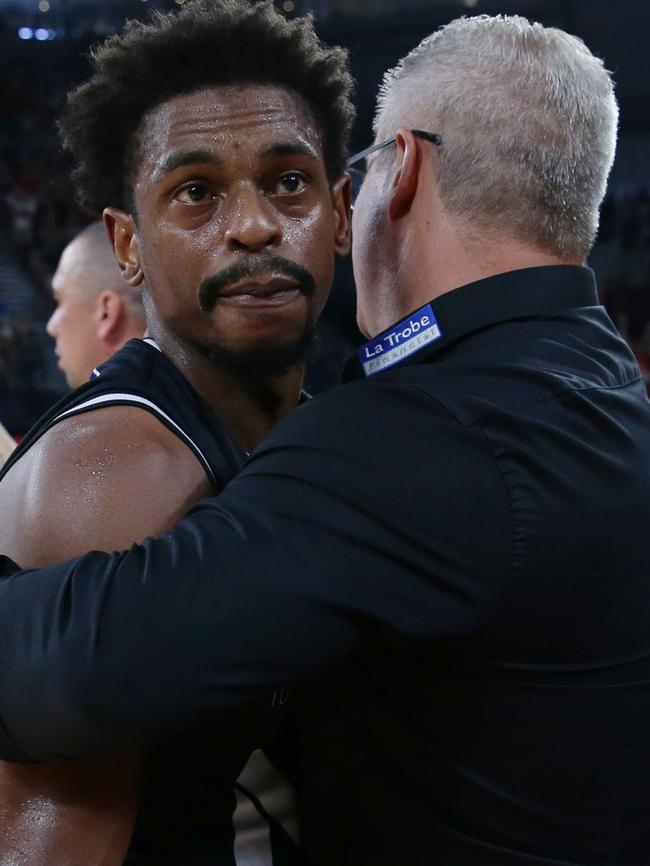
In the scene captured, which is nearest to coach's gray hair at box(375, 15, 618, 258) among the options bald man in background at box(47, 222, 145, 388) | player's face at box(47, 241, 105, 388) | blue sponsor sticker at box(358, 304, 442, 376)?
blue sponsor sticker at box(358, 304, 442, 376)

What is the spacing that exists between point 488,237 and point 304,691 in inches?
22.5

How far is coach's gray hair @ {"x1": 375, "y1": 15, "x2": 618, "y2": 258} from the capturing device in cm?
129

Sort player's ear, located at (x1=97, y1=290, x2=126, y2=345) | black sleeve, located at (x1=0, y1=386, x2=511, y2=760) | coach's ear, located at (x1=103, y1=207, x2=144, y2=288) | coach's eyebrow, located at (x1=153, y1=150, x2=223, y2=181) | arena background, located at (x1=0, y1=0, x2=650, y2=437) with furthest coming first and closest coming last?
1. arena background, located at (x1=0, y1=0, x2=650, y2=437)
2. player's ear, located at (x1=97, y1=290, x2=126, y2=345)
3. coach's ear, located at (x1=103, y1=207, x2=144, y2=288)
4. coach's eyebrow, located at (x1=153, y1=150, x2=223, y2=181)
5. black sleeve, located at (x1=0, y1=386, x2=511, y2=760)

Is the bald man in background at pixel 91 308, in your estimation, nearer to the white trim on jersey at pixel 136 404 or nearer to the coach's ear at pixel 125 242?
the coach's ear at pixel 125 242

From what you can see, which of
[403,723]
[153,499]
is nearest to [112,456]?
[153,499]

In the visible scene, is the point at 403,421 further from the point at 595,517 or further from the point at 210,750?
the point at 210,750

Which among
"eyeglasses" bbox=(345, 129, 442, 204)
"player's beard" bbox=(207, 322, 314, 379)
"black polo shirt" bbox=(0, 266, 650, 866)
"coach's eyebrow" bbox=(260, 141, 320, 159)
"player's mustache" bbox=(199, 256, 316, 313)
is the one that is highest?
"coach's eyebrow" bbox=(260, 141, 320, 159)

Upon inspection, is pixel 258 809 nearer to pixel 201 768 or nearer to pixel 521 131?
pixel 201 768

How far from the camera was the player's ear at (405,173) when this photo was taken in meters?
1.33

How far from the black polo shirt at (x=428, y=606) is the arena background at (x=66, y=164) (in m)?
6.99

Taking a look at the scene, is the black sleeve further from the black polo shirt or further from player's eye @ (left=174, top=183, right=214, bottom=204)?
player's eye @ (left=174, top=183, right=214, bottom=204)

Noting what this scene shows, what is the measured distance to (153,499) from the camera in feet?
3.86

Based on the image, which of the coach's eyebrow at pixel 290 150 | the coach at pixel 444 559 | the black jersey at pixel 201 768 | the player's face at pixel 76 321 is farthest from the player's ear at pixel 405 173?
the player's face at pixel 76 321

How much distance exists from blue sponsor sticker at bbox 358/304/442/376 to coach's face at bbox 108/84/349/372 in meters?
0.15
